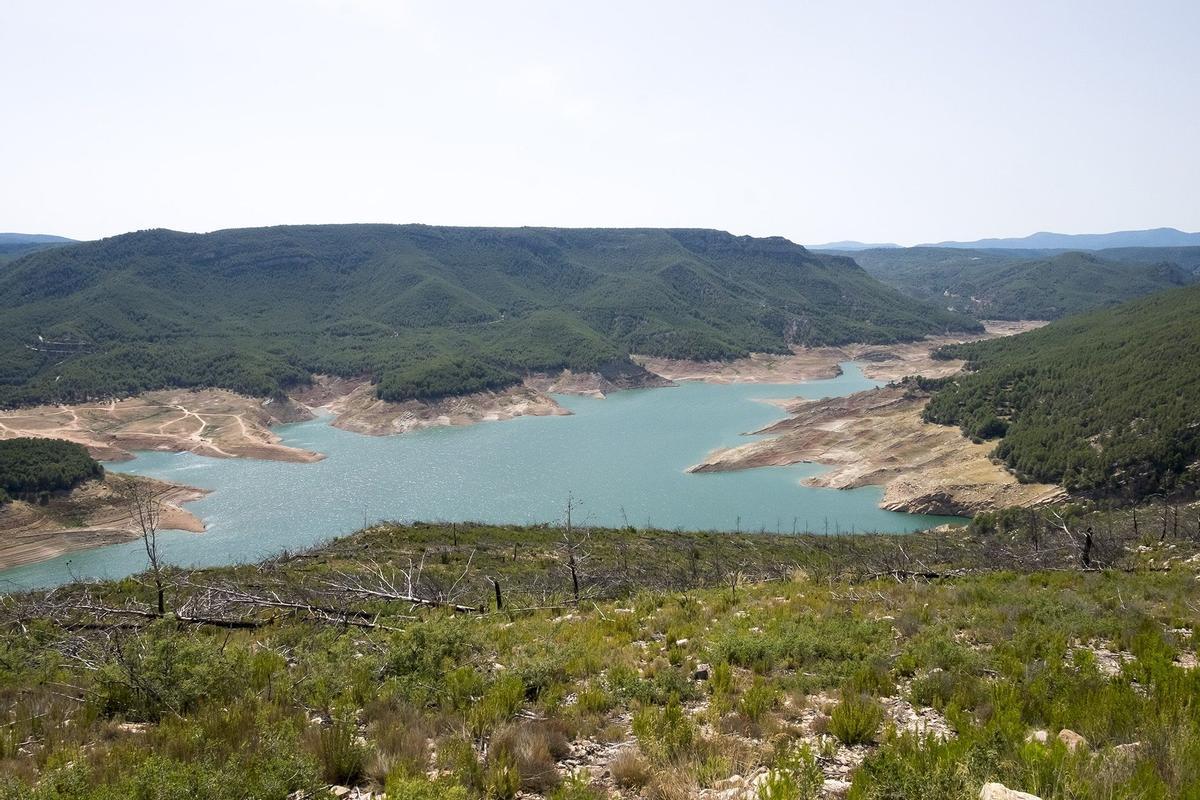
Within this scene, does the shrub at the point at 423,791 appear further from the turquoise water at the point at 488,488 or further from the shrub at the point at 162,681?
the turquoise water at the point at 488,488

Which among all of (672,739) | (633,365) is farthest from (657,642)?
(633,365)

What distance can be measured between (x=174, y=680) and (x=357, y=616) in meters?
4.04

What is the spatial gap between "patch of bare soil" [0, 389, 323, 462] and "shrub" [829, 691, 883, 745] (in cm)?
6807

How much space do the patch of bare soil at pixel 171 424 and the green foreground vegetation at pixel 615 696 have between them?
6299 centimetres

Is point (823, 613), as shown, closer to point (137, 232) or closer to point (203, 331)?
point (203, 331)

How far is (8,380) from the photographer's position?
86312 mm

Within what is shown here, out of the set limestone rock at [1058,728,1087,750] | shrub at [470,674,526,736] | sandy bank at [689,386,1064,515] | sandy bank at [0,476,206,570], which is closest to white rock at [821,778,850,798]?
limestone rock at [1058,728,1087,750]

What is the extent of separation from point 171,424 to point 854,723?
292 ft

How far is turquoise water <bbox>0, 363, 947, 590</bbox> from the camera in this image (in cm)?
4606

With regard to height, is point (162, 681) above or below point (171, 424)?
above

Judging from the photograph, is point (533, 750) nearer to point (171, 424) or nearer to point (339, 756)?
Answer: point (339, 756)

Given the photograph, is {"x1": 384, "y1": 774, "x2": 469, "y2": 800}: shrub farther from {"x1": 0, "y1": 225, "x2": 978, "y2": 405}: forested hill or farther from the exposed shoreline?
{"x1": 0, "y1": 225, "x2": 978, "y2": 405}: forested hill

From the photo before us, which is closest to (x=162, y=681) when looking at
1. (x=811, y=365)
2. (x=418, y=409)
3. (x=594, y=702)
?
(x=594, y=702)

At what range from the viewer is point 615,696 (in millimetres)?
6621
